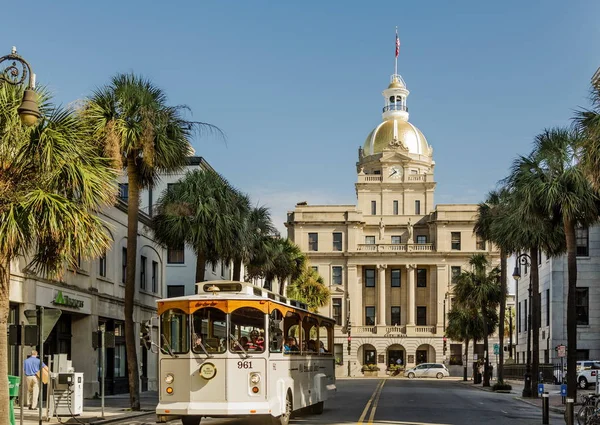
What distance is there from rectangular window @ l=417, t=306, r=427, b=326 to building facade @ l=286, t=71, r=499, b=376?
0.12 m

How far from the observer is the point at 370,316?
106 m

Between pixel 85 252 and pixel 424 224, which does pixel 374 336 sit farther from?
pixel 85 252

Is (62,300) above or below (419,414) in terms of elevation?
above

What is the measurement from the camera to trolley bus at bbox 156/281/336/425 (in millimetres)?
18828

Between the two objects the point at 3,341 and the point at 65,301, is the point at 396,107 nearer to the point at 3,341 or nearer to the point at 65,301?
the point at 65,301

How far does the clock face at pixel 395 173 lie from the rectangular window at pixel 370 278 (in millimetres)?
13388

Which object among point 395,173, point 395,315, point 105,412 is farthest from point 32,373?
point 395,173

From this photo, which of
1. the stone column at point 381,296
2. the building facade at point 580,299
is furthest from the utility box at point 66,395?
the stone column at point 381,296

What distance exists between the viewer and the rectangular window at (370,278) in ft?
350

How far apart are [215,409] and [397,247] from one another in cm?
8750

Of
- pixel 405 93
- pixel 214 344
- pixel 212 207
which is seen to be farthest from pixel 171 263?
pixel 405 93

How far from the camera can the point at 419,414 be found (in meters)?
26.9

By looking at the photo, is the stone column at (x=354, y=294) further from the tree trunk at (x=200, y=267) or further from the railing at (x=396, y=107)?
the tree trunk at (x=200, y=267)

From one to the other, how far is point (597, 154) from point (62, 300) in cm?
1931
